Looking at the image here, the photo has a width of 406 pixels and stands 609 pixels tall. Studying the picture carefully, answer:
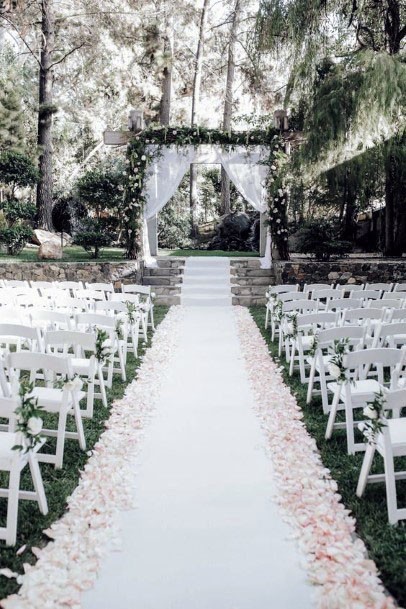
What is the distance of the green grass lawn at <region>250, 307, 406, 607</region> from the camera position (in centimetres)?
229

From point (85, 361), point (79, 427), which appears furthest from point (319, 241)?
point (79, 427)

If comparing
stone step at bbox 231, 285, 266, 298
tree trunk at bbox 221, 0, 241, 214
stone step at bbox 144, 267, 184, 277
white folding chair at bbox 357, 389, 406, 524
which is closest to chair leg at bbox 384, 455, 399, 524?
white folding chair at bbox 357, 389, 406, 524

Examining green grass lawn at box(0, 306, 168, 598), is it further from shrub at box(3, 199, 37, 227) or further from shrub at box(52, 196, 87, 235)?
shrub at box(52, 196, 87, 235)

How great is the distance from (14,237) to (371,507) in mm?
11235

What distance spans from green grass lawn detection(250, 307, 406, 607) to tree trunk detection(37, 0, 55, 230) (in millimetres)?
12687

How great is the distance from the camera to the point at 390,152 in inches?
412

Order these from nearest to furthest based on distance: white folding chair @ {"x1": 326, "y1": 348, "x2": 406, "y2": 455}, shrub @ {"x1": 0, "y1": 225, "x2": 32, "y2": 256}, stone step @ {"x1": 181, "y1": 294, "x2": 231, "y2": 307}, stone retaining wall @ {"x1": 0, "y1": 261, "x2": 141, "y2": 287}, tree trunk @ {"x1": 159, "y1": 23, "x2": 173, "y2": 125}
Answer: white folding chair @ {"x1": 326, "y1": 348, "x2": 406, "y2": 455} < stone step @ {"x1": 181, "y1": 294, "x2": 231, "y2": 307} < stone retaining wall @ {"x1": 0, "y1": 261, "x2": 141, "y2": 287} < shrub @ {"x1": 0, "y1": 225, "x2": 32, "y2": 256} < tree trunk @ {"x1": 159, "y1": 23, "x2": 173, "y2": 125}

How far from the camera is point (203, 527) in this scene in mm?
2662

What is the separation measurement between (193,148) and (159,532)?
981 cm

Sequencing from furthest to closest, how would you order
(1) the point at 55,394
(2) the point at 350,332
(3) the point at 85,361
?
(3) the point at 85,361 < (2) the point at 350,332 < (1) the point at 55,394

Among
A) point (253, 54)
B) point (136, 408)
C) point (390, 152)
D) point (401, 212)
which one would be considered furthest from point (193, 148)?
point (136, 408)

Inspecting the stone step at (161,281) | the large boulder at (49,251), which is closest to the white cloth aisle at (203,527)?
the stone step at (161,281)

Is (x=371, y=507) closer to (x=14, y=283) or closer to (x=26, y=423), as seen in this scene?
(x=26, y=423)

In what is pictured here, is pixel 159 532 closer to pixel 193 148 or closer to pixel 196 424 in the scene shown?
pixel 196 424
